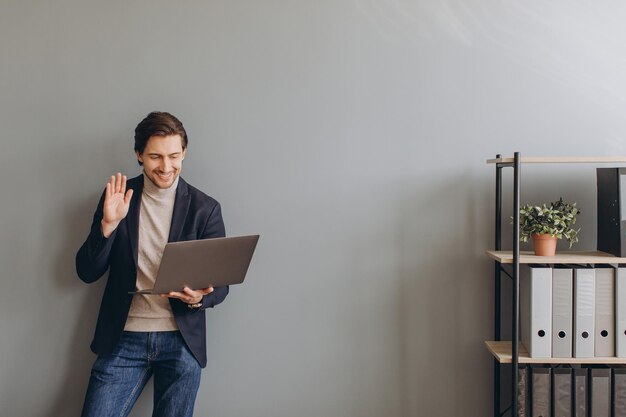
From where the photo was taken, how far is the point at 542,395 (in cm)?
205

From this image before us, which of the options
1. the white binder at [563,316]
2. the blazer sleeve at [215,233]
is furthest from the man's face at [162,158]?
the white binder at [563,316]

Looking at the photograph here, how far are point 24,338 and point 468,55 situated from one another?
2.10 meters

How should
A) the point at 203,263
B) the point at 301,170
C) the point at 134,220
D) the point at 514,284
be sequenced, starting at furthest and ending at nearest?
1. the point at 301,170
2. the point at 134,220
3. the point at 514,284
4. the point at 203,263

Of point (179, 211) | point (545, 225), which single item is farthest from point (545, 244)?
point (179, 211)

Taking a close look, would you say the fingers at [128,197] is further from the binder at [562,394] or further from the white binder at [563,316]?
the binder at [562,394]

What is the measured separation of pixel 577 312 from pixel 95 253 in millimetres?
1678

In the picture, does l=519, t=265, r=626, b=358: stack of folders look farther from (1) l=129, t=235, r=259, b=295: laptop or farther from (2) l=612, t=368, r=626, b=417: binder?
(1) l=129, t=235, r=259, b=295: laptop

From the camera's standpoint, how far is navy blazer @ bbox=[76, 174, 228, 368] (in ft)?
6.78

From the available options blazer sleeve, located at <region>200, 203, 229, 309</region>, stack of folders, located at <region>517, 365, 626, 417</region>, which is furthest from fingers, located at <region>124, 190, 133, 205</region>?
stack of folders, located at <region>517, 365, 626, 417</region>

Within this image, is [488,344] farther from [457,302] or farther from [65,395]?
[65,395]

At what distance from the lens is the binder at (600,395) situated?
6.64ft

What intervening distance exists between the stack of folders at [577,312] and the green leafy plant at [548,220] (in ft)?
0.47

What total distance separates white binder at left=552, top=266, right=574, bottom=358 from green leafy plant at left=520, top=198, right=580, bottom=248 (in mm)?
146

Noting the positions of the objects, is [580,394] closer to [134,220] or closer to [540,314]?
[540,314]
